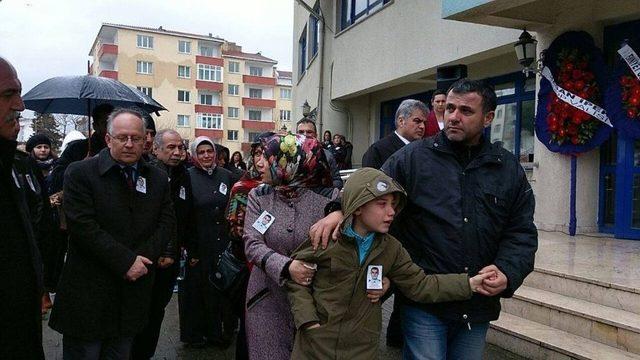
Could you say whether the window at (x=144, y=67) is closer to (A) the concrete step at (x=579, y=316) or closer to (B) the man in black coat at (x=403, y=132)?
(B) the man in black coat at (x=403, y=132)

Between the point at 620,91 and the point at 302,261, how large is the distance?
6834 millimetres

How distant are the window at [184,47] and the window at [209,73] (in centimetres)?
223

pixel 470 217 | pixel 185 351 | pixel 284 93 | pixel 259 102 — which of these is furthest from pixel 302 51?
pixel 284 93

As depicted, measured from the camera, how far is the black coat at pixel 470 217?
269 cm

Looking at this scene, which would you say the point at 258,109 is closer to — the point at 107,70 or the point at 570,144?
the point at 107,70

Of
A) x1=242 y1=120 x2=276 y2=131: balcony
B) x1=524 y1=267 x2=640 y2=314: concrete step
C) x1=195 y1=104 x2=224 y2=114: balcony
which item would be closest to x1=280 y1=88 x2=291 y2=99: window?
x1=242 y1=120 x2=276 y2=131: balcony

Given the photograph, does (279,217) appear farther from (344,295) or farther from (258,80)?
(258,80)

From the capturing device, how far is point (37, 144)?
861 cm

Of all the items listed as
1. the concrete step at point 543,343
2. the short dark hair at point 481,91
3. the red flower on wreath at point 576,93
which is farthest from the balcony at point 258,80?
the short dark hair at point 481,91

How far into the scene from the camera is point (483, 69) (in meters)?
11.6

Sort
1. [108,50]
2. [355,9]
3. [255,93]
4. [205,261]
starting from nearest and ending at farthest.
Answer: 1. [205,261]
2. [355,9]
3. [108,50]
4. [255,93]

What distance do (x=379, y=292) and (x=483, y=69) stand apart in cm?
994

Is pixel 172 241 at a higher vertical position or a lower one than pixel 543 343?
higher

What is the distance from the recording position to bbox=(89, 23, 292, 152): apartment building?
59.3m
